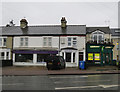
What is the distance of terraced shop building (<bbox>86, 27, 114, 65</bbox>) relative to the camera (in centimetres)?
2733

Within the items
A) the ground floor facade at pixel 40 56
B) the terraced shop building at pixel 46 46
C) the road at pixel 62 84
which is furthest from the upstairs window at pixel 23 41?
the road at pixel 62 84

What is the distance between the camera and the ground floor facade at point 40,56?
2547 cm

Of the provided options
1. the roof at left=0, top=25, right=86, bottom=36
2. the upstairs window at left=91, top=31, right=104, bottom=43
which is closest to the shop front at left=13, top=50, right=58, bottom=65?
the roof at left=0, top=25, right=86, bottom=36

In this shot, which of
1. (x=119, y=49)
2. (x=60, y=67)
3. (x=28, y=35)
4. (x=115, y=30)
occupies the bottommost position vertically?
(x=60, y=67)

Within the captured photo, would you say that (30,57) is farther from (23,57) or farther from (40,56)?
(40,56)

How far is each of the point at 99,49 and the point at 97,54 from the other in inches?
40.3

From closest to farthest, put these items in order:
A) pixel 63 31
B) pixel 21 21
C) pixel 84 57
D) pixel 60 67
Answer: pixel 60 67
pixel 84 57
pixel 63 31
pixel 21 21

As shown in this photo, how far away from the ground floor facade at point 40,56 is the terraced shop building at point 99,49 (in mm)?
2451

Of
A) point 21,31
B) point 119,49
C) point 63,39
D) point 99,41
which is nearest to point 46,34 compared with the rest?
point 63,39

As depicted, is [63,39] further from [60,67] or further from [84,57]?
[60,67]

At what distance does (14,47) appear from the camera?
2709 centimetres

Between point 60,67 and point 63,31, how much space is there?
341 inches

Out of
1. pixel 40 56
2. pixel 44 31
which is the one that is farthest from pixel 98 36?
pixel 40 56

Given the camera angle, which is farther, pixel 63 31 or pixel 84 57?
pixel 63 31
